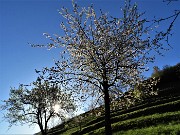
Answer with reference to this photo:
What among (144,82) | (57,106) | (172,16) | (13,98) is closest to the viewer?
(172,16)

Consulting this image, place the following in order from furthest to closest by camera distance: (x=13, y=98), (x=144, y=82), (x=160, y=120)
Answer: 1. (x=13, y=98)
2. (x=160, y=120)
3. (x=144, y=82)

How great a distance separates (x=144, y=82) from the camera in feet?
86.1

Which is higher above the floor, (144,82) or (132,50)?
(132,50)

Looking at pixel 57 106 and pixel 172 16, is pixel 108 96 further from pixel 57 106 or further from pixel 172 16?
pixel 57 106

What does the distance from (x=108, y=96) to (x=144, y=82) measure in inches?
151

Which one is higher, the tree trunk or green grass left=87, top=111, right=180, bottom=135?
green grass left=87, top=111, right=180, bottom=135

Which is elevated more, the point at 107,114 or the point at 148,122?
the point at 148,122

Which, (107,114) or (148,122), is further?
(148,122)

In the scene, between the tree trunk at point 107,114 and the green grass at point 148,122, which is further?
the green grass at point 148,122

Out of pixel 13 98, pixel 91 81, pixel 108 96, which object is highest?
pixel 13 98

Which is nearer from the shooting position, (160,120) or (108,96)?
(108,96)

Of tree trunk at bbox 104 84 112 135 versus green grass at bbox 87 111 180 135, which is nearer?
tree trunk at bbox 104 84 112 135

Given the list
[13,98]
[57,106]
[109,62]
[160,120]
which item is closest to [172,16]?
[109,62]

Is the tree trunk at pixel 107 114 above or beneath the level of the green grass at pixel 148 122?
beneath
